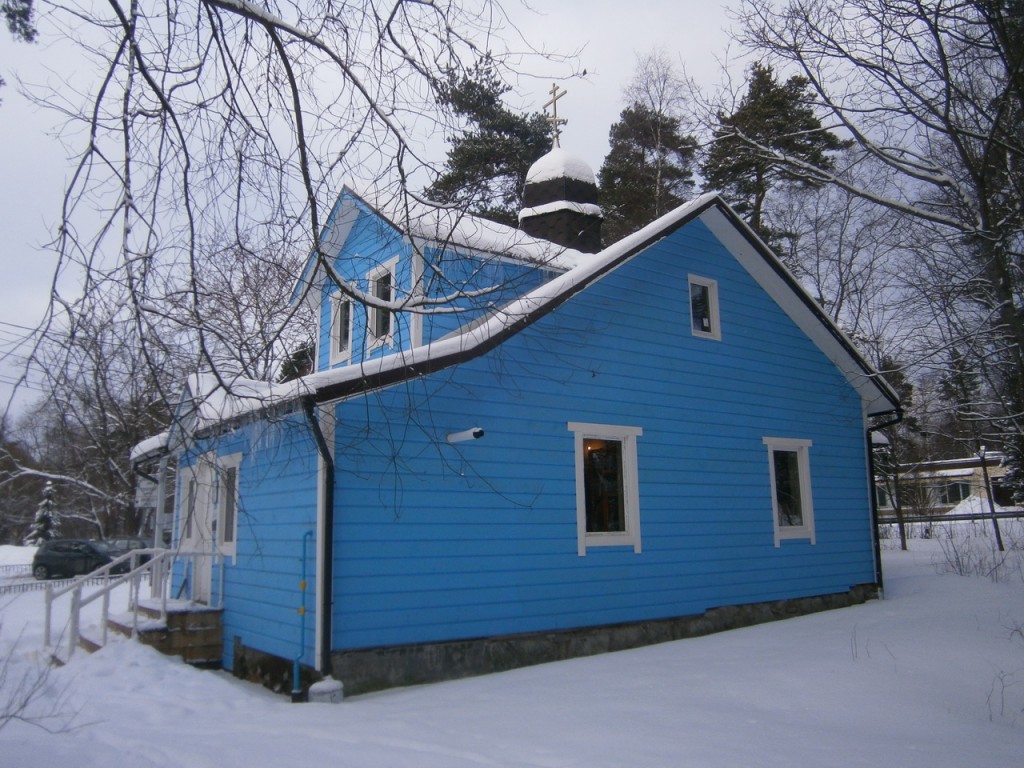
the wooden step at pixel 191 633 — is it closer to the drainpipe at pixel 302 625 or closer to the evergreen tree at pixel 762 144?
the drainpipe at pixel 302 625

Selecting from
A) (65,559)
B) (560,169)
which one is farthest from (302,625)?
(65,559)

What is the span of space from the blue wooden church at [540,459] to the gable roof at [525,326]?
0.04 metres

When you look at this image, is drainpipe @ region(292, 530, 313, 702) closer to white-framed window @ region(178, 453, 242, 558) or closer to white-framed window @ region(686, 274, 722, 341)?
white-framed window @ region(178, 453, 242, 558)

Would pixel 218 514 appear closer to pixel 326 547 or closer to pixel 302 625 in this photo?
pixel 302 625

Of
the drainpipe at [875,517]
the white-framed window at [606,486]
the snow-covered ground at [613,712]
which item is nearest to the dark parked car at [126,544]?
the snow-covered ground at [613,712]

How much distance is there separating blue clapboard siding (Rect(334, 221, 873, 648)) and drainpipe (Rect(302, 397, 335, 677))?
15 centimetres

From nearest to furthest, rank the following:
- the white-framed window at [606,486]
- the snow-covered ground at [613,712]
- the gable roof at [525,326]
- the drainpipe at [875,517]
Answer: the snow-covered ground at [613,712] → the gable roof at [525,326] → the white-framed window at [606,486] → the drainpipe at [875,517]

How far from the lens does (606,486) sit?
391 inches

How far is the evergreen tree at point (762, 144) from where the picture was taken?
10406 millimetres

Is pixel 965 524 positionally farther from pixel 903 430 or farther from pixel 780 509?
pixel 780 509

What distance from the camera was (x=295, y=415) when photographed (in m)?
7.96

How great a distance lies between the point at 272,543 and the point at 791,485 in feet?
25.9

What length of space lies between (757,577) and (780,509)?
4.20 ft

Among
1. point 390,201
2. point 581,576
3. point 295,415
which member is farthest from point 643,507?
point 390,201
